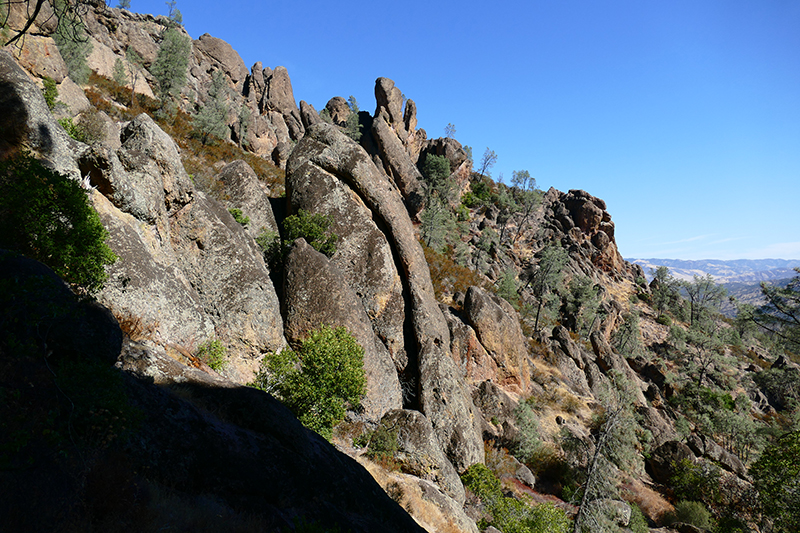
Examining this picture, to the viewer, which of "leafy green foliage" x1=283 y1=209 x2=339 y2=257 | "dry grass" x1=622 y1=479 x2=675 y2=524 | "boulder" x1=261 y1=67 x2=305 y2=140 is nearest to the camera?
"leafy green foliage" x1=283 y1=209 x2=339 y2=257

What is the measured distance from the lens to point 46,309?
6.19 metres

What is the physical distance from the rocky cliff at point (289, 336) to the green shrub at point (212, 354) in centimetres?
22

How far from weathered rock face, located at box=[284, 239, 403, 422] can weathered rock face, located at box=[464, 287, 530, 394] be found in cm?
1285

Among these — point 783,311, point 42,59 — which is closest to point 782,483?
point 783,311

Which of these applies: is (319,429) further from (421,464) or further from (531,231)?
(531,231)

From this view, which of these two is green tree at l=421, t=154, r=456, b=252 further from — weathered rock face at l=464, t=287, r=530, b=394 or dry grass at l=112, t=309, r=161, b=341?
dry grass at l=112, t=309, r=161, b=341

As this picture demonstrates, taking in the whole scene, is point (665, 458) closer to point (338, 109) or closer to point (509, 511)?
point (509, 511)

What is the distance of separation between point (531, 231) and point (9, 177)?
9255cm

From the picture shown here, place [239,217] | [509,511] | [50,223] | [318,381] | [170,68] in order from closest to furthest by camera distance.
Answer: [50,223] → [318,381] → [509,511] → [239,217] → [170,68]

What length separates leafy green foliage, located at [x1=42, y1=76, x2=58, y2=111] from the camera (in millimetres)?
20344

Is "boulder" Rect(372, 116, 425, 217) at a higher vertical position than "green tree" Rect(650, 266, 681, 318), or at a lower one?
higher

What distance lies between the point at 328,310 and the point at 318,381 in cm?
554

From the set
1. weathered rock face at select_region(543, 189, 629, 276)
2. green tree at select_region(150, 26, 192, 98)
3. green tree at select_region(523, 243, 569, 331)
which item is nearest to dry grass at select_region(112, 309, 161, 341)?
green tree at select_region(150, 26, 192, 98)

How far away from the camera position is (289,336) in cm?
2083
